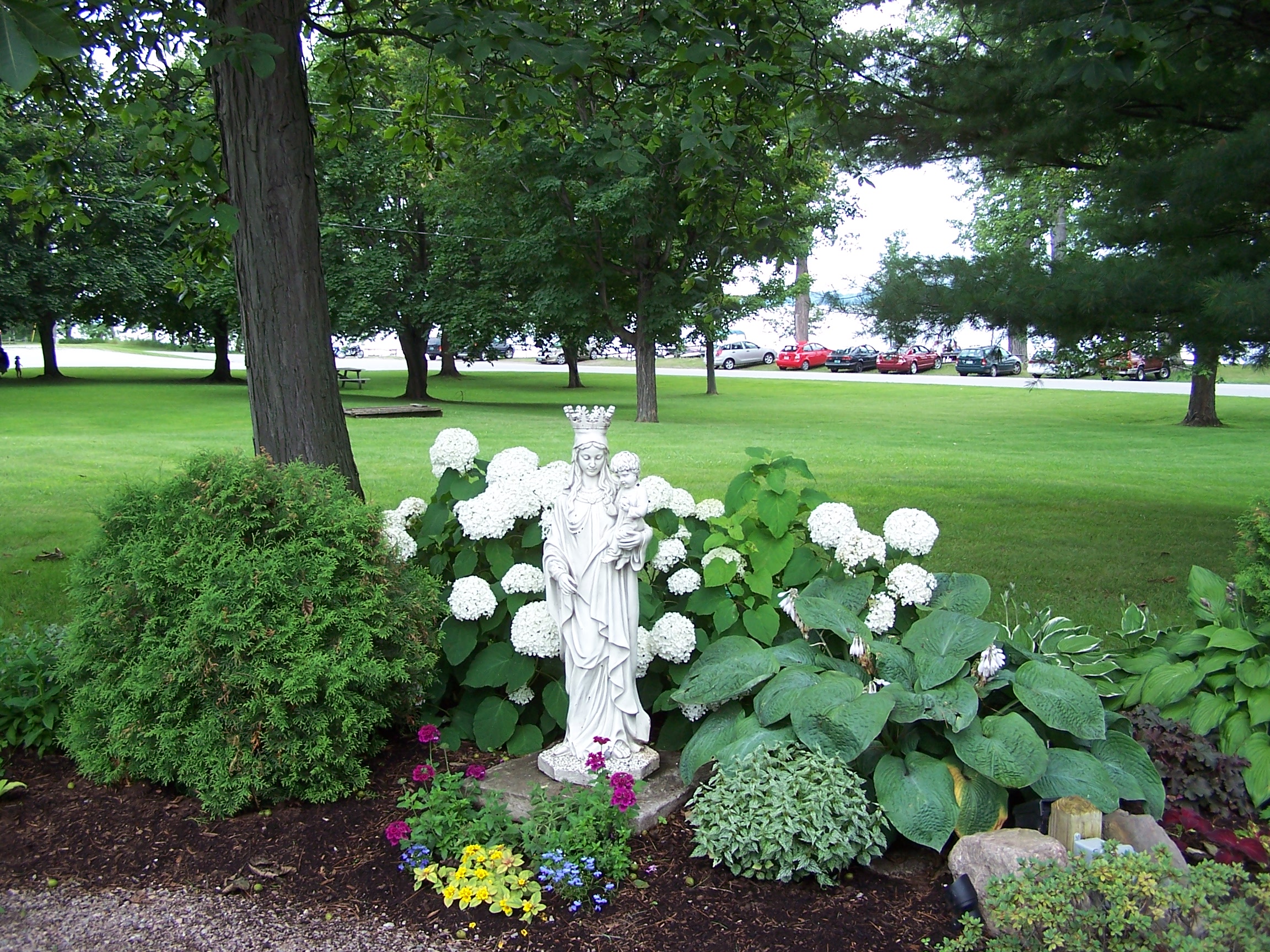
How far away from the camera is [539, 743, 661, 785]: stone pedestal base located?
412 cm

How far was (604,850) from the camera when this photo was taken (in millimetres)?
3598

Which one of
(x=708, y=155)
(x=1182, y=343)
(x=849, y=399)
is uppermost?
(x=708, y=155)

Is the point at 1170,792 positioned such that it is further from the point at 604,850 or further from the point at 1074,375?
the point at 1074,375

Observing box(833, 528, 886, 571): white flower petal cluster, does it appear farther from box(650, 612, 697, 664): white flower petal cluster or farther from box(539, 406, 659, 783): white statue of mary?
box(539, 406, 659, 783): white statue of mary

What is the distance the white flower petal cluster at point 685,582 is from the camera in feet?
15.4

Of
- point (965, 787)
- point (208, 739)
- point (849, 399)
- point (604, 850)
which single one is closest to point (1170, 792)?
point (965, 787)

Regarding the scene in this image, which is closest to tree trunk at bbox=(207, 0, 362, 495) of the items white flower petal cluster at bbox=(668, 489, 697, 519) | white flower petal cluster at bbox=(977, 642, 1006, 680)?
white flower petal cluster at bbox=(668, 489, 697, 519)

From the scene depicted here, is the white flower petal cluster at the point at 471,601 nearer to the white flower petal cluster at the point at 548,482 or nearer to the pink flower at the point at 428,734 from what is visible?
the white flower petal cluster at the point at 548,482

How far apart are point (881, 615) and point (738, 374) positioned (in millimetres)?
45798

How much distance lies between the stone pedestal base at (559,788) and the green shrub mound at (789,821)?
0.31 meters

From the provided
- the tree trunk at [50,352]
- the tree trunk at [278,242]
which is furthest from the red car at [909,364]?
the tree trunk at [278,242]

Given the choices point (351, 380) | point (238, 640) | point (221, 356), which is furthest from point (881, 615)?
point (221, 356)

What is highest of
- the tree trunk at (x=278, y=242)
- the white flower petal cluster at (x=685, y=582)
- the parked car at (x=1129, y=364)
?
the tree trunk at (x=278, y=242)

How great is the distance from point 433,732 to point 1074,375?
10505mm
